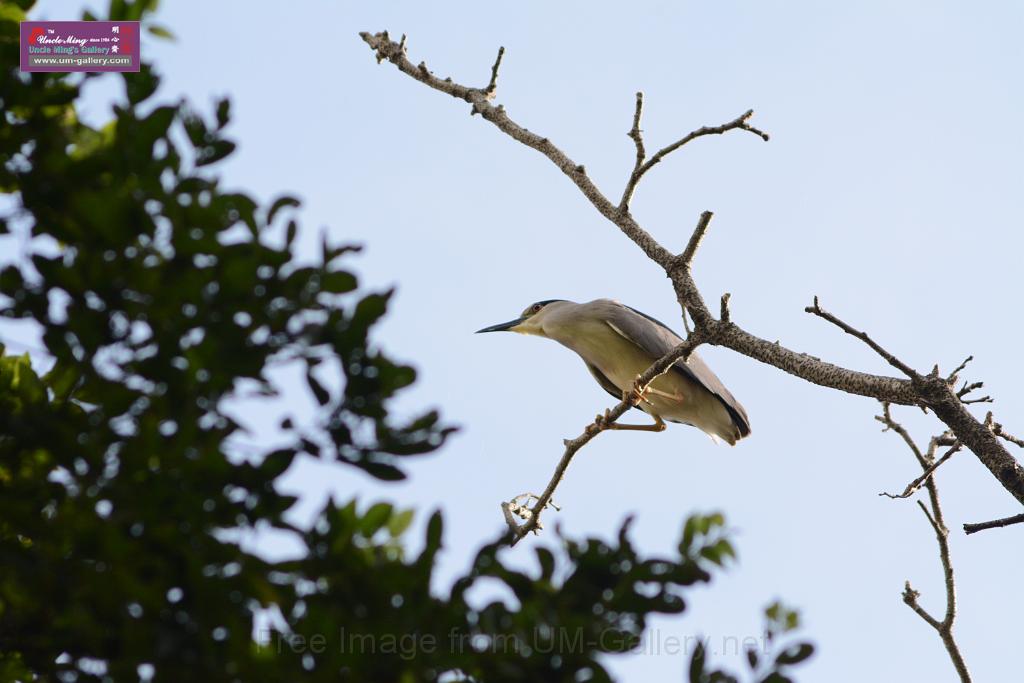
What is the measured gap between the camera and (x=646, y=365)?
583cm

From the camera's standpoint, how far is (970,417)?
3.15 meters

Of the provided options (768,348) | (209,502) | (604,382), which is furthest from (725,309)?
(604,382)

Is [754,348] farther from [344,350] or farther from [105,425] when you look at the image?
[105,425]

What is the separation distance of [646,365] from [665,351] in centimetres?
19

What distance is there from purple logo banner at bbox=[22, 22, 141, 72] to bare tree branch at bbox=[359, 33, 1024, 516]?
5.35 ft

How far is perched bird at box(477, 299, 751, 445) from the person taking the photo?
5.77 metres

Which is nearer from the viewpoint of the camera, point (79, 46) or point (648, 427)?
point (79, 46)

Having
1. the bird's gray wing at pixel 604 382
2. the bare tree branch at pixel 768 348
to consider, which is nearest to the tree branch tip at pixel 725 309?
the bare tree branch at pixel 768 348

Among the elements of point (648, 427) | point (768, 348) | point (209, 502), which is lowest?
point (209, 502)

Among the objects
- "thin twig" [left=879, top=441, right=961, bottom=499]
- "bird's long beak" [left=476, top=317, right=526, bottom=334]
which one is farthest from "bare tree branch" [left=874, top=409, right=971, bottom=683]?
"bird's long beak" [left=476, top=317, right=526, bottom=334]

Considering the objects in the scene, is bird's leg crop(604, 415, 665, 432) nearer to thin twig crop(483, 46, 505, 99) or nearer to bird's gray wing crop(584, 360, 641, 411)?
bird's gray wing crop(584, 360, 641, 411)

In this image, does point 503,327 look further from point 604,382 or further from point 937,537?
point 937,537

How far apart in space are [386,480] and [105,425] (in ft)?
1.62

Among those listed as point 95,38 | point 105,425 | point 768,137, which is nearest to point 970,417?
point 768,137
